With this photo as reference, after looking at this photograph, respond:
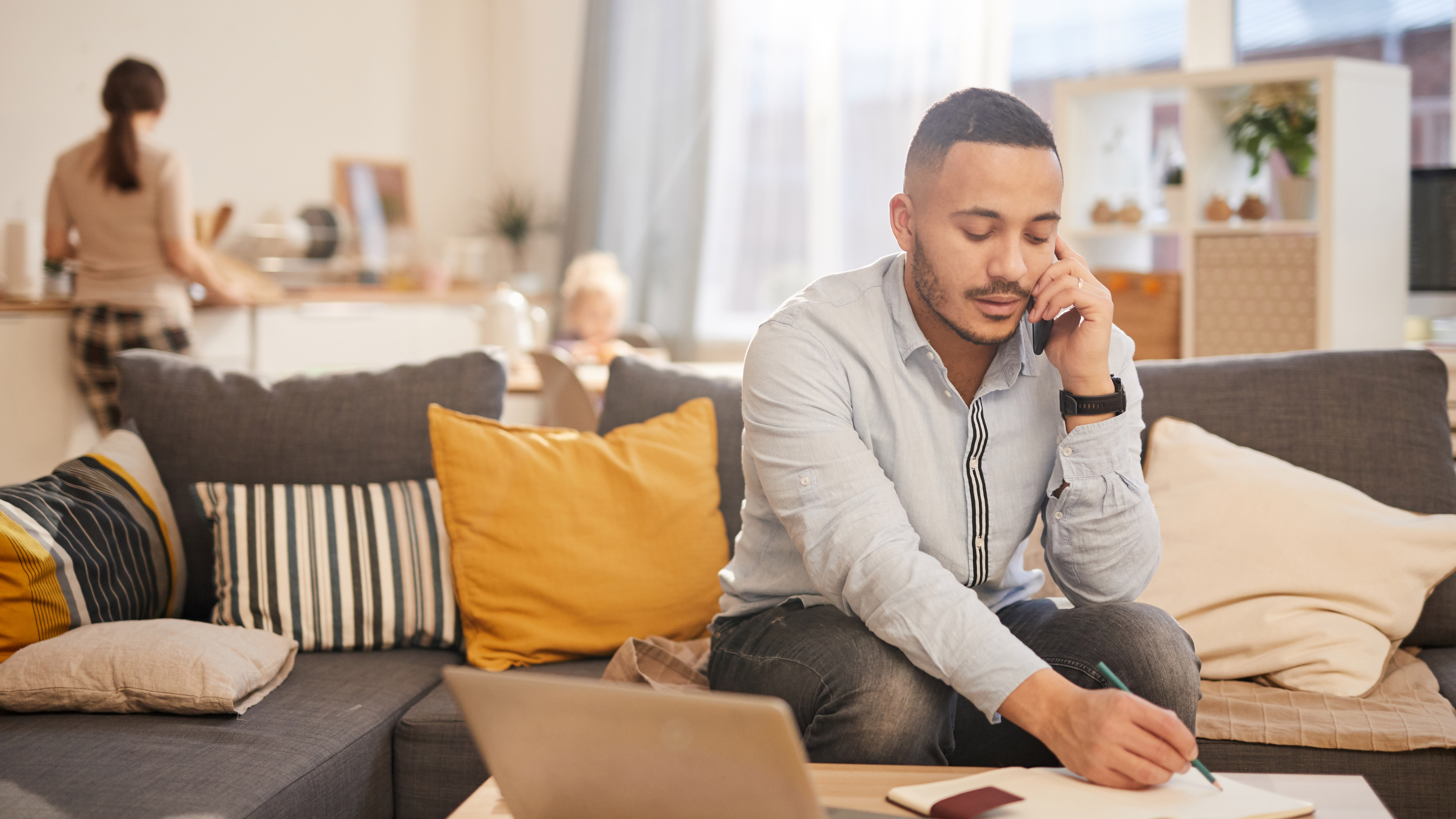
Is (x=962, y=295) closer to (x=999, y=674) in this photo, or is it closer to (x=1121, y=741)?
(x=999, y=674)

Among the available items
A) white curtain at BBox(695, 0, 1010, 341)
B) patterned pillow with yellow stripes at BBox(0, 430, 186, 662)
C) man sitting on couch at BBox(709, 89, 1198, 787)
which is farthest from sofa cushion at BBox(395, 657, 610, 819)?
white curtain at BBox(695, 0, 1010, 341)

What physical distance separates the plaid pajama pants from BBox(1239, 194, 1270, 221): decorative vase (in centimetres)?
325

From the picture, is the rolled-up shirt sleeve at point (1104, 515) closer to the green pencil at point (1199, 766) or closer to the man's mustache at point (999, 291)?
the man's mustache at point (999, 291)

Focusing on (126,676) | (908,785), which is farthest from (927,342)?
(126,676)

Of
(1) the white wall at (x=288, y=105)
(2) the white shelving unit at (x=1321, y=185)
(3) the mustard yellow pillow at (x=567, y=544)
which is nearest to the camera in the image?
(3) the mustard yellow pillow at (x=567, y=544)

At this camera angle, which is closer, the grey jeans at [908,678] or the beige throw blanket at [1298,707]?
the grey jeans at [908,678]

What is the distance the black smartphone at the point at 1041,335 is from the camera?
1511 mm

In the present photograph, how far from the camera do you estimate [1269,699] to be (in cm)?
166

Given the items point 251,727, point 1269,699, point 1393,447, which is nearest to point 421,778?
point 251,727

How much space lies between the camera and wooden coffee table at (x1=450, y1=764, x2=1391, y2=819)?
110 cm

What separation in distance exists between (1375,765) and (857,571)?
76 centimetres

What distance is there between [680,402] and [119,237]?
2.48 meters

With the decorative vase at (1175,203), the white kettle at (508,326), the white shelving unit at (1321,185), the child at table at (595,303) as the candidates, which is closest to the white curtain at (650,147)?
the child at table at (595,303)

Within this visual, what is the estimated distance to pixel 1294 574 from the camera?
1.77 metres
